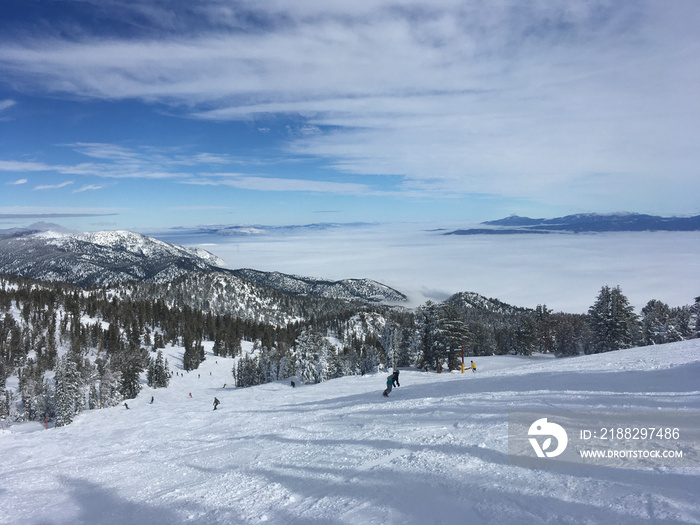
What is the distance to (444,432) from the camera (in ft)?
41.2

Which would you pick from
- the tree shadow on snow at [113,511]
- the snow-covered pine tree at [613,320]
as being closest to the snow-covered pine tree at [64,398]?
the tree shadow on snow at [113,511]

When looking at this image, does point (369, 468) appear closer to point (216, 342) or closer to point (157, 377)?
point (157, 377)

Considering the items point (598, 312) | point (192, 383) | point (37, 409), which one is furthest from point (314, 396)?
point (192, 383)

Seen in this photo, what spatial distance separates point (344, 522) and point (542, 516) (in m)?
3.87

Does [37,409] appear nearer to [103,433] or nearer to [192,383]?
[192,383]

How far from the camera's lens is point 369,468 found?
10.5 metres

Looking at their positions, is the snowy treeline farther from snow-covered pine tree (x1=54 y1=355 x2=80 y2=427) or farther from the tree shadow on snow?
the tree shadow on snow

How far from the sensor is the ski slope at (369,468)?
737 centimetres

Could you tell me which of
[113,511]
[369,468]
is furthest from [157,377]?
[369,468]

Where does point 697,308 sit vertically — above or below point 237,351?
above

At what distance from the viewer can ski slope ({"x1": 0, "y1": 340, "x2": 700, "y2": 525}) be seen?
7367 millimetres

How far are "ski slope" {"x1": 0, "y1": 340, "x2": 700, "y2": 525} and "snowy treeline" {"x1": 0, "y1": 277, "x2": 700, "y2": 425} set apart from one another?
2166 centimetres

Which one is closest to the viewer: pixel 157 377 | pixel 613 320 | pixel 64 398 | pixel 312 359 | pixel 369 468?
pixel 369 468

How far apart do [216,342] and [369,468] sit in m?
141
